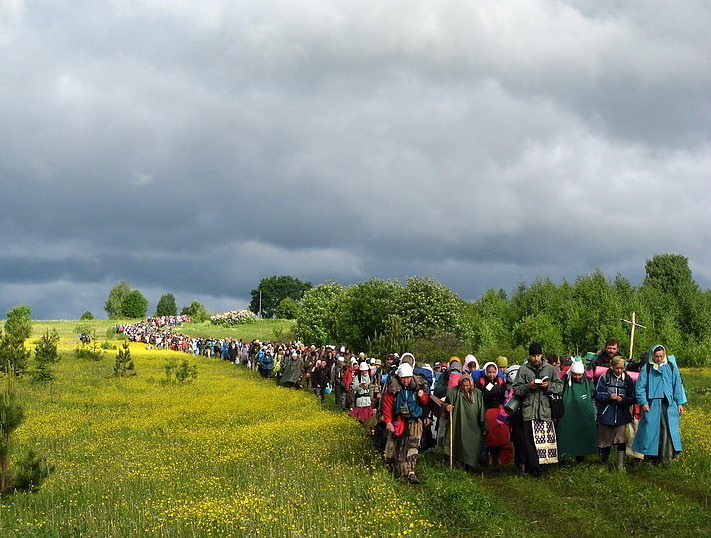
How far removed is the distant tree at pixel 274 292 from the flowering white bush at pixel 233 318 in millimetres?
32333

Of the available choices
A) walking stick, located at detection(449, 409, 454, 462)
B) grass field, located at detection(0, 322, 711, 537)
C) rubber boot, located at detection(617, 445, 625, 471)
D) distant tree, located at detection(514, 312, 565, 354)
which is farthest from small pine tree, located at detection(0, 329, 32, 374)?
distant tree, located at detection(514, 312, 565, 354)

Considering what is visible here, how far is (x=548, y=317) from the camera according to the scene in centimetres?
6700

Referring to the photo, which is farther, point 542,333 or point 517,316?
point 517,316

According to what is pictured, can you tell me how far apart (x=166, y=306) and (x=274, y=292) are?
37.5 metres

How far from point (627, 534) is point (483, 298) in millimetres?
76719

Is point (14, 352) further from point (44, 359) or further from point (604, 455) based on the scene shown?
point (604, 455)

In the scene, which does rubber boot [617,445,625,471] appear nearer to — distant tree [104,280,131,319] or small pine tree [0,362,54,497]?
small pine tree [0,362,54,497]

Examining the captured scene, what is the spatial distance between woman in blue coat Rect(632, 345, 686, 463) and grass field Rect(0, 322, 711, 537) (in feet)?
1.52

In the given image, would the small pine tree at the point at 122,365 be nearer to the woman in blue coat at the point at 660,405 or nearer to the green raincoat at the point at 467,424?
the green raincoat at the point at 467,424

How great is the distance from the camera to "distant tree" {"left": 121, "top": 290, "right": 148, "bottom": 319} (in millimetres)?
178250

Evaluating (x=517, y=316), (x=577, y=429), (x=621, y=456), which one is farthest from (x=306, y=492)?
(x=517, y=316)

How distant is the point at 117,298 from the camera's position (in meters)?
183

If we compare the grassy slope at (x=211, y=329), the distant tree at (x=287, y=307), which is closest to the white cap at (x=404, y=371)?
the grassy slope at (x=211, y=329)

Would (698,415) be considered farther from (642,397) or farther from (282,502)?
(282,502)
